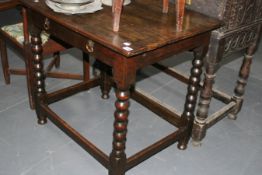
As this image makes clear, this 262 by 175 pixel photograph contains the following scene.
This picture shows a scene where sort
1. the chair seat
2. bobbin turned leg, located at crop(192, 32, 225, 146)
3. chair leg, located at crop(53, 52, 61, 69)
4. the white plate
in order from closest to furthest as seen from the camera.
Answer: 1. the white plate
2. bobbin turned leg, located at crop(192, 32, 225, 146)
3. the chair seat
4. chair leg, located at crop(53, 52, 61, 69)

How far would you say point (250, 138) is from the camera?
269 centimetres

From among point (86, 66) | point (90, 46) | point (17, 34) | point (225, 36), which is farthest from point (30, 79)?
point (225, 36)

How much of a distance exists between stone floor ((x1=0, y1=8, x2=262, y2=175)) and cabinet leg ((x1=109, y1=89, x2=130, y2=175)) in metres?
0.27

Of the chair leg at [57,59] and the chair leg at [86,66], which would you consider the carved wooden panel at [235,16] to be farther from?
the chair leg at [57,59]

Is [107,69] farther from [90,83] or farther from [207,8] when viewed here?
[207,8]

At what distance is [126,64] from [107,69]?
1251 mm

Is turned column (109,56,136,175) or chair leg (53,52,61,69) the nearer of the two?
turned column (109,56,136,175)

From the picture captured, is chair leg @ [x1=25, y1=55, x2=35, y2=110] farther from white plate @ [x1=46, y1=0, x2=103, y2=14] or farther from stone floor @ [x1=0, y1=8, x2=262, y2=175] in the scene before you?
white plate @ [x1=46, y1=0, x2=103, y2=14]

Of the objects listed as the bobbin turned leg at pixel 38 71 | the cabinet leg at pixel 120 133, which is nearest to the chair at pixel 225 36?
the cabinet leg at pixel 120 133

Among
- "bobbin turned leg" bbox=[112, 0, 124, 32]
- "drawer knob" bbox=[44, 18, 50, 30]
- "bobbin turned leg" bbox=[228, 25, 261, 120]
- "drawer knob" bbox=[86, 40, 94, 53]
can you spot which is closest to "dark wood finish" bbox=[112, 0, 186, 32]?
"bobbin turned leg" bbox=[112, 0, 124, 32]

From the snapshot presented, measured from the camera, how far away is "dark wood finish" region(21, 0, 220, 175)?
1707 millimetres

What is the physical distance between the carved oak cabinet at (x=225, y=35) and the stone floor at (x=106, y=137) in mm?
205

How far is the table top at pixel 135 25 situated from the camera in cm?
168

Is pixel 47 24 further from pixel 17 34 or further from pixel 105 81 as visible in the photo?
pixel 105 81
